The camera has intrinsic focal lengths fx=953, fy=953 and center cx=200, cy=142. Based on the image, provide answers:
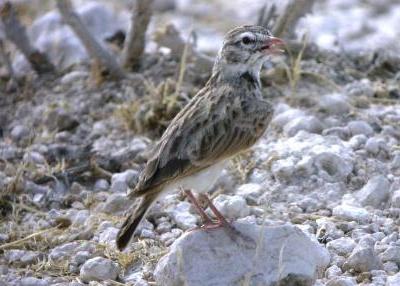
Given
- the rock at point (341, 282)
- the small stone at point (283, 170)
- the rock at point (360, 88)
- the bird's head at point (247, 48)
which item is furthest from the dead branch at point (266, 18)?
the rock at point (341, 282)

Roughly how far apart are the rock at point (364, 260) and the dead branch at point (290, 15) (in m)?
3.40

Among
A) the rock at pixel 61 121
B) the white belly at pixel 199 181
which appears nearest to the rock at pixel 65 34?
the rock at pixel 61 121

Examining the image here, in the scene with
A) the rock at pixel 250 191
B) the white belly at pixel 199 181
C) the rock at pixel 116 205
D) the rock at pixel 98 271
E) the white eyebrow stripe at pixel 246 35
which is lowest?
the rock at pixel 250 191

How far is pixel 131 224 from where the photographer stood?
5.44 metres

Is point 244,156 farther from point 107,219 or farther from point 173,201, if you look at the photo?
point 107,219

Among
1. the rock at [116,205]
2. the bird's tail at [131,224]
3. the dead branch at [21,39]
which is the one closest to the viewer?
the bird's tail at [131,224]

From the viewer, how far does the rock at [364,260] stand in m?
5.43

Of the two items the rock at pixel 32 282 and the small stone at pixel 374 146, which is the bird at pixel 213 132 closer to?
the rock at pixel 32 282

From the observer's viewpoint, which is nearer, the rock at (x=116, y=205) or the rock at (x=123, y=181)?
the rock at (x=116, y=205)

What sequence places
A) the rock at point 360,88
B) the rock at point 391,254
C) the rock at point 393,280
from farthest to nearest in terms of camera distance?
the rock at point 360,88 < the rock at point 391,254 < the rock at point 393,280

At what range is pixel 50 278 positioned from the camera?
574 cm

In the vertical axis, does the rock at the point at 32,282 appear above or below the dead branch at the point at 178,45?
below

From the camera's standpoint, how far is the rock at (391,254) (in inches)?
218

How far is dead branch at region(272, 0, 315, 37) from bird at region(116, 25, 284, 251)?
235 centimetres
